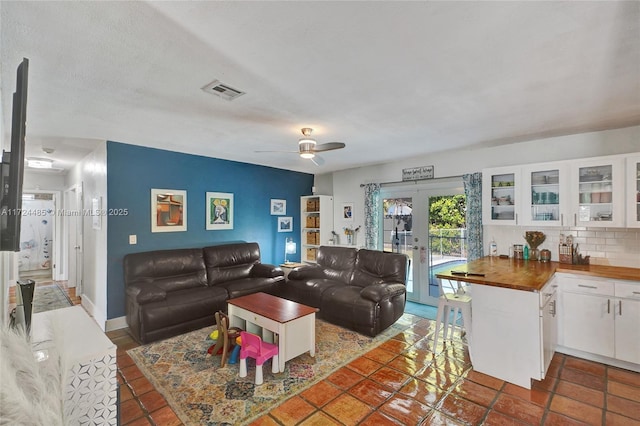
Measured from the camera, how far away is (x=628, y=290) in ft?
9.36

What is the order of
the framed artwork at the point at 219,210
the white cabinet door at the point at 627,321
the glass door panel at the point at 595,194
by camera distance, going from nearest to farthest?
the white cabinet door at the point at 627,321
the glass door panel at the point at 595,194
the framed artwork at the point at 219,210

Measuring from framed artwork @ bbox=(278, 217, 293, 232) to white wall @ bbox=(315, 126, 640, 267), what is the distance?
6.35 feet

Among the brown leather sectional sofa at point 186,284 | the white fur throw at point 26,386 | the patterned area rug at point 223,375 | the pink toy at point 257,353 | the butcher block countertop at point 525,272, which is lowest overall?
the patterned area rug at point 223,375

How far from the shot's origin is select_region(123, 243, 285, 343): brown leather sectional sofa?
11.7 feet

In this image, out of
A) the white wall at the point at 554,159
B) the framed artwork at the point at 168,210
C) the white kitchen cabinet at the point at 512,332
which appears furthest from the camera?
the framed artwork at the point at 168,210

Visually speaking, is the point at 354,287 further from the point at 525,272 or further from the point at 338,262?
the point at 525,272

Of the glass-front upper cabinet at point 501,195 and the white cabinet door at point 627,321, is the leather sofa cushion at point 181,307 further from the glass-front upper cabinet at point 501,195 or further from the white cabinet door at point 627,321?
the white cabinet door at point 627,321

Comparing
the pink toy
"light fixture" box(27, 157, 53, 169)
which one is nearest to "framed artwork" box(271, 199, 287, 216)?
the pink toy

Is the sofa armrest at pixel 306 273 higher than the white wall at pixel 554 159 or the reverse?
the reverse

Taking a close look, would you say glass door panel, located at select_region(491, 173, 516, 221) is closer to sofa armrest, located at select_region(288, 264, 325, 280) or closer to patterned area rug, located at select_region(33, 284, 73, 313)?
sofa armrest, located at select_region(288, 264, 325, 280)

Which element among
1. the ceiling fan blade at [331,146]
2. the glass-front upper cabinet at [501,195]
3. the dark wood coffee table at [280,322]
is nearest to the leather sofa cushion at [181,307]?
the dark wood coffee table at [280,322]

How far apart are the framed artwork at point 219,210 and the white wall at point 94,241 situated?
1471 millimetres

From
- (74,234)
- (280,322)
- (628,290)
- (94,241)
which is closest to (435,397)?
(280,322)

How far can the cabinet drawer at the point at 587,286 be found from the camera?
2.96 m
